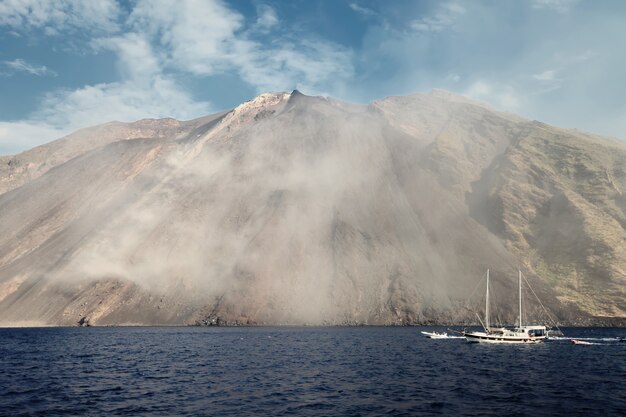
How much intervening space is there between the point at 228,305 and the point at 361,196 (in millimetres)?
71775

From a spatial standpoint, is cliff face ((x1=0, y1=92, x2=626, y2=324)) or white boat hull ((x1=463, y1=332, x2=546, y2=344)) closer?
white boat hull ((x1=463, y1=332, x2=546, y2=344))

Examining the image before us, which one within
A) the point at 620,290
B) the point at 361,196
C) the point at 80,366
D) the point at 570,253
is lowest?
the point at 80,366

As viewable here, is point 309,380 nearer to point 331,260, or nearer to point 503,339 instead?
point 503,339

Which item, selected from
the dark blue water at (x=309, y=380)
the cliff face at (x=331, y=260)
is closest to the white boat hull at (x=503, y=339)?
the dark blue water at (x=309, y=380)

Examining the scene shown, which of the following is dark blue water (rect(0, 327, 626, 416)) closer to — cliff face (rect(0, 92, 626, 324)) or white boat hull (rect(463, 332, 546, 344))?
white boat hull (rect(463, 332, 546, 344))

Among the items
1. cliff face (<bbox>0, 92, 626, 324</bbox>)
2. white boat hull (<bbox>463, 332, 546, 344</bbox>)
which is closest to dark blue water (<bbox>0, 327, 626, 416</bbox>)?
white boat hull (<bbox>463, 332, 546, 344</bbox>)

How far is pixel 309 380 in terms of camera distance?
5194cm

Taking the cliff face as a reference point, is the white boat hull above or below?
below

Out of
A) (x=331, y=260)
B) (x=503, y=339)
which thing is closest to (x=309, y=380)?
(x=503, y=339)

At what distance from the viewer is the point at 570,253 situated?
6841 inches

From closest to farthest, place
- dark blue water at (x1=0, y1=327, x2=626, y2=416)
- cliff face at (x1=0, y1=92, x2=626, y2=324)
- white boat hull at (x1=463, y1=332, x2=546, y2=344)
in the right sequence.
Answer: dark blue water at (x1=0, y1=327, x2=626, y2=416), white boat hull at (x1=463, y1=332, x2=546, y2=344), cliff face at (x1=0, y1=92, x2=626, y2=324)

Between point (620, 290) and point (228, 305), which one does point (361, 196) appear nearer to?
point (228, 305)

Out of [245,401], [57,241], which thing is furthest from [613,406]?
[57,241]

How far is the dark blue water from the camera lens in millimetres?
39219
